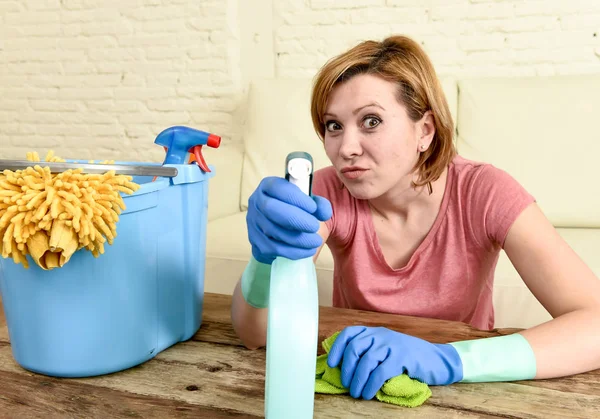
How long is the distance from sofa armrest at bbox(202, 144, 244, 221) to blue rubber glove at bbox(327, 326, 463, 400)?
153cm

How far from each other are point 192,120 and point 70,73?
0.73 metres

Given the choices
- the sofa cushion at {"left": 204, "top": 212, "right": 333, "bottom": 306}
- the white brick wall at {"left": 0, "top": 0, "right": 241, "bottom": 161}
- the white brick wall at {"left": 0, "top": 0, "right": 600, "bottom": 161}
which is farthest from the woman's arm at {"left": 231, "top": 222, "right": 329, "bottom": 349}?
the white brick wall at {"left": 0, "top": 0, "right": 241, "bottom": 161}

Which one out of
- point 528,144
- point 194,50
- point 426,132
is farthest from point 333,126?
point 194,50

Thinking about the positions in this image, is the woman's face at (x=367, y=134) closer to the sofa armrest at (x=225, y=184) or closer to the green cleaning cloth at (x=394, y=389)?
the green cleaning cloth at (x=394, y=389)

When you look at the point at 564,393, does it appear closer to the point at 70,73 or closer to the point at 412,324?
the point at 412,324

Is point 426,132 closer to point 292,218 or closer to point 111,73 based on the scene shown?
point 292,218

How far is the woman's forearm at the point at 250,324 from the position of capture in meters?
0.76

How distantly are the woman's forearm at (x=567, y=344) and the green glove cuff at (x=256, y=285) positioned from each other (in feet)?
1.16

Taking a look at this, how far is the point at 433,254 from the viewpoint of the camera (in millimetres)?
1055

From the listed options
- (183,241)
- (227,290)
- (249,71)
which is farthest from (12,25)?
(183,241)

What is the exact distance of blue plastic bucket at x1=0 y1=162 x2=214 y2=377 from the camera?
650mm

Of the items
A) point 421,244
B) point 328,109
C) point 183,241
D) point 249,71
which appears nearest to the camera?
point 183,241

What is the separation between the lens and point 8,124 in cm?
305

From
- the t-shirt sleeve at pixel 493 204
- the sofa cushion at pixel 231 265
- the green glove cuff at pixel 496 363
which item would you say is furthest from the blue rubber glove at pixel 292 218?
the sofa cushion at pixel 231 265
